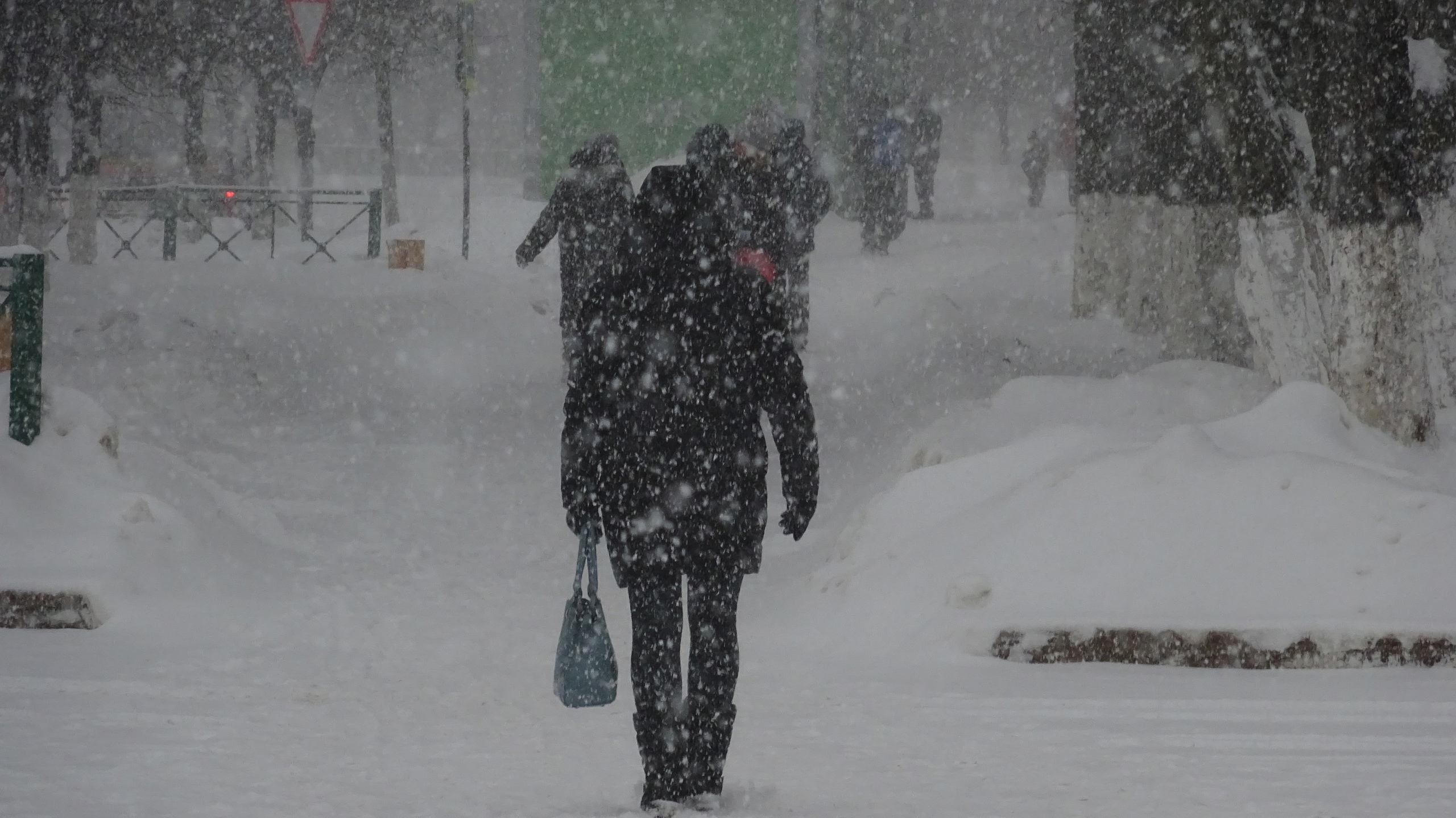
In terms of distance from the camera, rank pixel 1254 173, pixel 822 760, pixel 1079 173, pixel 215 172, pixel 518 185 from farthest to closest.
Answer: pixel 518 185 → pixel 215 172 → pixel 1079 173 → pixel 1254 173 → pixel 822 760

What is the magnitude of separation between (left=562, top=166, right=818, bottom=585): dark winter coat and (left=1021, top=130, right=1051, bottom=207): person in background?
85.9 ft

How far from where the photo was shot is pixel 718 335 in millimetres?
4484

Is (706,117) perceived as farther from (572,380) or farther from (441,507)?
(572,380)

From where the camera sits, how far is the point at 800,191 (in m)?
12.2

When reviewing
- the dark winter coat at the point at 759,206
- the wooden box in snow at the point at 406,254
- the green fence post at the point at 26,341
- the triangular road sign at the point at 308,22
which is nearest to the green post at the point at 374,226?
the wooden box in snow at the point at 406,254

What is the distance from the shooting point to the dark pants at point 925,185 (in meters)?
26.5

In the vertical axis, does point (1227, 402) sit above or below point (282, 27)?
below

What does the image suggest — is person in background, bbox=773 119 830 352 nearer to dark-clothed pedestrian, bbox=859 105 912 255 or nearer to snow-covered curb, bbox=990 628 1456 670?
snow-covered curb, bbox=990 628 1456 670

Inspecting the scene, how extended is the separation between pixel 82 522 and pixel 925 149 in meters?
20.2

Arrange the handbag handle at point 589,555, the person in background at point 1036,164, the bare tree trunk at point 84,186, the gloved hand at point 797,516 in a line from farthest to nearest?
the person in background at point 1036,164
the bare tree trunk at point 84,186
the handbag handle at point 589,555
the gloved hand at point 797,516

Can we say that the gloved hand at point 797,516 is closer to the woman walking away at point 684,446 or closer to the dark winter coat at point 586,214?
the woman walking away at point 684,446

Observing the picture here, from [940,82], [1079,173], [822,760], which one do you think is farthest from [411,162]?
[822,760]

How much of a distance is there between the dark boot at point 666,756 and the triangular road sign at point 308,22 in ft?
46.0

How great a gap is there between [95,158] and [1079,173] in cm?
1182
